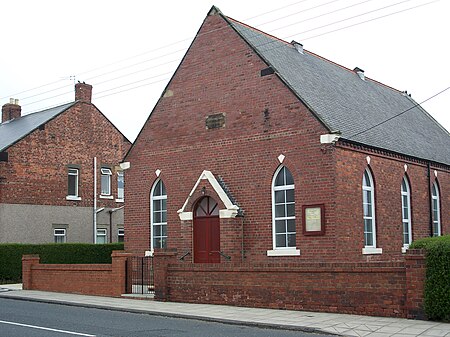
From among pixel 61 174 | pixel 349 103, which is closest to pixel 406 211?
pixel 349 103

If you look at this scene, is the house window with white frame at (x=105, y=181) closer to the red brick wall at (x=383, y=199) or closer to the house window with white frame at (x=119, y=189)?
the house window with white frame at (x=119, y=189)

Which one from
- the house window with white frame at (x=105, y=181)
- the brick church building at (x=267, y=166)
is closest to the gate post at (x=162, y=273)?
the brick church building at (x=267, y=166)

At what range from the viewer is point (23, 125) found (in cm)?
3741

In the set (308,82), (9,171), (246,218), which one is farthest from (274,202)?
(9,171)

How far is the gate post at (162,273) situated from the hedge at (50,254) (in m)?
12.5

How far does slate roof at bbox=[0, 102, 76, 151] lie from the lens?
34.4m

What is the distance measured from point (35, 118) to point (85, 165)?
4447 mm

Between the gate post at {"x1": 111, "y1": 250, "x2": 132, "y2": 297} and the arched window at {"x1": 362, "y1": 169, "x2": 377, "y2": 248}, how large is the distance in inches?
323

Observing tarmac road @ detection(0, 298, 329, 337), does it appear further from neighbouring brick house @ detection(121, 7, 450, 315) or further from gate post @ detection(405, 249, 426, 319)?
gate post @ detection(405, 249, 426, 319)

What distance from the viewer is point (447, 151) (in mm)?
30297

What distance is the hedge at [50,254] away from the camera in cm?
2881

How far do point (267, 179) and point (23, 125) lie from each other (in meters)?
21.1

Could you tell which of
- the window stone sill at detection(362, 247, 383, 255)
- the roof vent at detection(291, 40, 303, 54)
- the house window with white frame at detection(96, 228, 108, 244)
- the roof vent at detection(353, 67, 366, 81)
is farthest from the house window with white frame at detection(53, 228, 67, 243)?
the window stone sill at detection(362, 247, 383, 255)

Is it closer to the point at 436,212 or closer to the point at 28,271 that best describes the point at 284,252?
the point at 436,212
